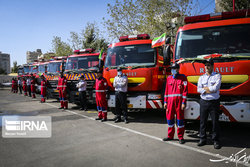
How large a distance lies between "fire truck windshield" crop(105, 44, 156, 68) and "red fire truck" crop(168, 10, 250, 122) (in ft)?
5.31

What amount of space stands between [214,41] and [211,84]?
1376mm

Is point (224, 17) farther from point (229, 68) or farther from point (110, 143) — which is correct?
point (110, 143)

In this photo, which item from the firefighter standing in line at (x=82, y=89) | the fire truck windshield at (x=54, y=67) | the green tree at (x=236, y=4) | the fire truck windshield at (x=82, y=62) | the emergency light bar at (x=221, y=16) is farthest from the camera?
the green tree at (x=236, y=4)

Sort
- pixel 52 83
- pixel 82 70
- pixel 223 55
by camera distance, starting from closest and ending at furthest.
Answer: pixel 223 55 → pixel 82 70 → pixel 52 83

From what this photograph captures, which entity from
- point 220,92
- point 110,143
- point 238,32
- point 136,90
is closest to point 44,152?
point 110,143

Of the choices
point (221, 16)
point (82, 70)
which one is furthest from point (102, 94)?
point (221, 16)

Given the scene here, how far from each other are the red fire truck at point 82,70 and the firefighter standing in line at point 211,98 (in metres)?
5.64

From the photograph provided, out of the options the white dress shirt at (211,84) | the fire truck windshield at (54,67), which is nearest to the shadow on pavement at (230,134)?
the white dress shirt at (211,84)

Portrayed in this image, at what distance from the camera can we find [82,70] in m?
9.35

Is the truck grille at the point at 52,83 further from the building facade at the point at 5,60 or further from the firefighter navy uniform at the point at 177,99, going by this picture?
the building facade at the point at 5,60

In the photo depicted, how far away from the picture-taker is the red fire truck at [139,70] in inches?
253

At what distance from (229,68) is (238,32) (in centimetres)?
103

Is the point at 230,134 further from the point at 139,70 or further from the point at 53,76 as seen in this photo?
the point at 53,76

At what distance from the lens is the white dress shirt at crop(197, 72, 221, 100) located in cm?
395
